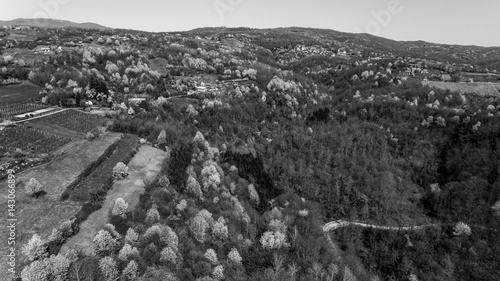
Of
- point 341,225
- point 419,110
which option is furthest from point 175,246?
point 419,110

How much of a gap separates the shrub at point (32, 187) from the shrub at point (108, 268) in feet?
80.9

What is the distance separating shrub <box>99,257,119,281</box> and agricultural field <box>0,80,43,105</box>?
8454 cm

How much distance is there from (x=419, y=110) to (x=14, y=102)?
622 ft

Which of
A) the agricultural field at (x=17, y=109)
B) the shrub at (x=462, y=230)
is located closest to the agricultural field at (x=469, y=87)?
the shrub at (x=462, y=230)

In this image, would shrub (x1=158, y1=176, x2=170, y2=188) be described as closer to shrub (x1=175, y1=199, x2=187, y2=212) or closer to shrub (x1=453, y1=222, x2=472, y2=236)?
shrub (x1=175, y1=199, x2=187, y2=212)

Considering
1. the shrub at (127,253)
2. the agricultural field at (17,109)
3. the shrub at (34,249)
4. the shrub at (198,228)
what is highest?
the agricultural field at (17,109)

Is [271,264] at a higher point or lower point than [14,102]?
lower

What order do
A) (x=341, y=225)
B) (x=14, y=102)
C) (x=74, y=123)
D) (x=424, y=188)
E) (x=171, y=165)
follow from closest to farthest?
1. (x=171, y=165)
2. (x=74, y=123)
3. (x=14, y=102)
4. (x=341, y=225)
5. (x=424, y=188)

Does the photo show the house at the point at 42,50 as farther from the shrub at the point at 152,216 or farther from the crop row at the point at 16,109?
the shrub at the point at 152,216

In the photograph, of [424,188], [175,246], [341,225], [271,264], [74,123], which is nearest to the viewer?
[175,246]

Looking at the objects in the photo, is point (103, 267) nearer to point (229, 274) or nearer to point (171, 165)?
point (229, 274)

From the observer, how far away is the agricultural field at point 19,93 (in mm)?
97562

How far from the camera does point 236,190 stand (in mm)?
90250

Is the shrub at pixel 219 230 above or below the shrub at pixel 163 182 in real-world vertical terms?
below
